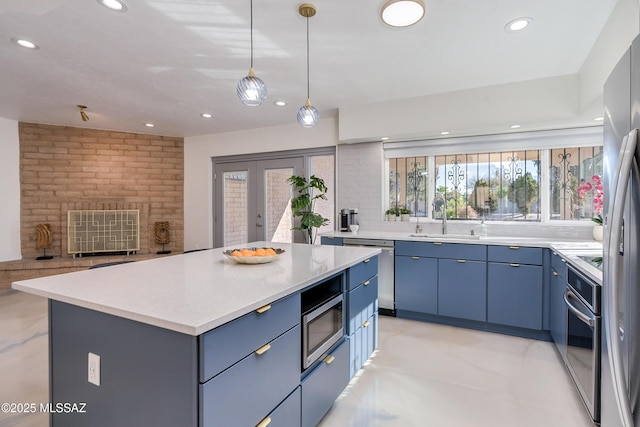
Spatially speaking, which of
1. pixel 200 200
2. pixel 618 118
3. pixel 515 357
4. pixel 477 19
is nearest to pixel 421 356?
pixel 515 357

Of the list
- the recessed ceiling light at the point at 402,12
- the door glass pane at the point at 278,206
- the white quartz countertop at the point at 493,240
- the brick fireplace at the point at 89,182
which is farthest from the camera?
the door glass pane at the point at 278,206

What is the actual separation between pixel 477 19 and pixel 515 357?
8.51ft

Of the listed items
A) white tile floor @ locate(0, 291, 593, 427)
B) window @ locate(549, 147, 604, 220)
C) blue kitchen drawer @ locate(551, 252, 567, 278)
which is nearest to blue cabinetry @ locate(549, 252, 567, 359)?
blue kitchen drawer @ locate(551, 252, 567, 278)

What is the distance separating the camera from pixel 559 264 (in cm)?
253

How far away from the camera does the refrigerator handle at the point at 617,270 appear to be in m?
0.96

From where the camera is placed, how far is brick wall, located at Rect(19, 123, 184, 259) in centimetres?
478

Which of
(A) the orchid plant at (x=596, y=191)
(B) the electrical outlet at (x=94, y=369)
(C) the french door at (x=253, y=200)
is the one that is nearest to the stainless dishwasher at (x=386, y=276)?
(C) the french door at (x=253, y=200)

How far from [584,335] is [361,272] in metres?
1.38

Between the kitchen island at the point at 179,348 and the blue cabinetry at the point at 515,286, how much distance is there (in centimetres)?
213

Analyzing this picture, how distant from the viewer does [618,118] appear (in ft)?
3.84

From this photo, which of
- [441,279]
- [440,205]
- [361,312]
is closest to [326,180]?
[440,205]

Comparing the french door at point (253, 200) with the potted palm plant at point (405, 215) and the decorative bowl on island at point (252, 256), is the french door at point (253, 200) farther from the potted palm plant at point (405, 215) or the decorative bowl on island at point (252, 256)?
the decorative bowl on island at point (252, 256)

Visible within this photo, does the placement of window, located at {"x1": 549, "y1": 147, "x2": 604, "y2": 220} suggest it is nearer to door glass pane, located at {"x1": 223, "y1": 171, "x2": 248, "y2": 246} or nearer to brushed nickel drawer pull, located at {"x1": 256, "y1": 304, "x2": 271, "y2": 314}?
brushed nickel drawer pull, located at {"x1": 256, "y1": 304, "x2": 271, "y2": 314}

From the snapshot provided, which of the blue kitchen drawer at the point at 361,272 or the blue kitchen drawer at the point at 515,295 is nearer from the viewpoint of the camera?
the blue kitchen drawer at the point at 361,272
